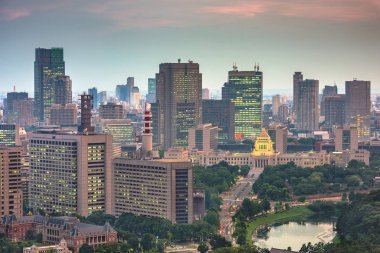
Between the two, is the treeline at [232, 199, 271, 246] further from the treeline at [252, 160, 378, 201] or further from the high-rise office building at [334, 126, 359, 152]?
the high-rise office building at [334, 126, 359, 152]

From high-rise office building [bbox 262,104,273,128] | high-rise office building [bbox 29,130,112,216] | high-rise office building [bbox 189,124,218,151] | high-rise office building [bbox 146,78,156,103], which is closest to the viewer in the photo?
high-rise office building [bbox 29,130,112,216]

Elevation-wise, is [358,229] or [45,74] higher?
[45,74]

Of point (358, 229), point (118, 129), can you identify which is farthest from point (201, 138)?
point (358, 229)

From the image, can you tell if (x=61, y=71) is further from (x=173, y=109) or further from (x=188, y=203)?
(x=188, y=203)

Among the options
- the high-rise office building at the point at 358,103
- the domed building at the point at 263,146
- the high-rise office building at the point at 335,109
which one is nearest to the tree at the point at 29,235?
the domed building at the point at 263,146

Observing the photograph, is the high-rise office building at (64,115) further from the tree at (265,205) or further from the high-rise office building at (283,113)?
the tree at (265,205)

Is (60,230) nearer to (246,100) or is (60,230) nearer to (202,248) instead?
(202,248)

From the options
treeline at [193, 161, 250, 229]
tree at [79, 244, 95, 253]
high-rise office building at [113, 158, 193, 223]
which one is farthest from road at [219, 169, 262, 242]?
tree at [79, 244, 95, 253]

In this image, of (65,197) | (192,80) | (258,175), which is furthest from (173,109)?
(65,197)
